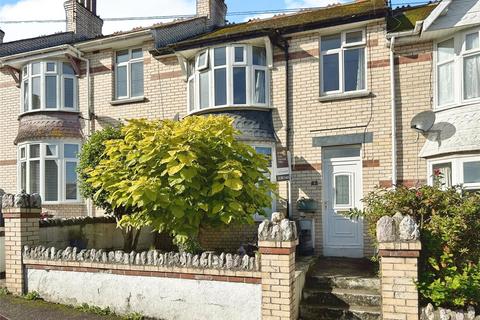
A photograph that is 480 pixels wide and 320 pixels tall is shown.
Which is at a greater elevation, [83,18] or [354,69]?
[83,18]

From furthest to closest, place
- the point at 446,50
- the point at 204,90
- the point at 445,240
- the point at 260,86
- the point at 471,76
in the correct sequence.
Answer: the point at 204,90, the point at 260,86, the point at 446,50, the point at 471,76, the point at 445,240

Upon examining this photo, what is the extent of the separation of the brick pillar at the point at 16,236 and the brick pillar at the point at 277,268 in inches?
178

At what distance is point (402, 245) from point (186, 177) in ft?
10.1

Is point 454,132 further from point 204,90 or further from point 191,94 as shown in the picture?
point 191,94

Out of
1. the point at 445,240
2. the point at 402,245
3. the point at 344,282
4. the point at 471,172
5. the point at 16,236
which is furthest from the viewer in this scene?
the point at 471,172

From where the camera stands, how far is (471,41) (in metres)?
8.84

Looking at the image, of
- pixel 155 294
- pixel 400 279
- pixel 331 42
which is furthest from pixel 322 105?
pixel 155 294

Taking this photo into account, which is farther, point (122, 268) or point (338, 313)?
point (122, 268)

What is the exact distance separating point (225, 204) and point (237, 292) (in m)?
1.38

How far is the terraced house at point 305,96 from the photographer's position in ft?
29.8

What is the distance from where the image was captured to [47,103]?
12945 millimetres

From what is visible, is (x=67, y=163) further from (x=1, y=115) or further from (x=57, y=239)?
(x=57, y=239)

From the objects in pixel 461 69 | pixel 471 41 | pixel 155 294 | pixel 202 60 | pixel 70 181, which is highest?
pixel 202 60

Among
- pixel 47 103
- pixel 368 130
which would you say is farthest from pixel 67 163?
pixel 368 130
